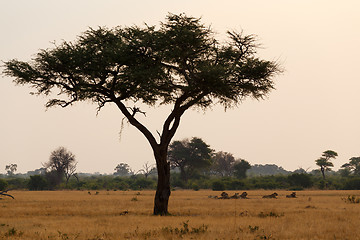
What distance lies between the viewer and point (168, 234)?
16.4m

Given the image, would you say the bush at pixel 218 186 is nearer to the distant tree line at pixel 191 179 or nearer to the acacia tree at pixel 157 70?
the distant tree line at pixel 191 179

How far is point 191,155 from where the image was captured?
320 ft

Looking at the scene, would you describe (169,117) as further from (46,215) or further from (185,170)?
(185,170)

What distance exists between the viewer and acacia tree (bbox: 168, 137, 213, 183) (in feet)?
319

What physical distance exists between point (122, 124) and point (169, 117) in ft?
11.8

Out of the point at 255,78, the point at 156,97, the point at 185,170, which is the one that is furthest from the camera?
the point at 185,170

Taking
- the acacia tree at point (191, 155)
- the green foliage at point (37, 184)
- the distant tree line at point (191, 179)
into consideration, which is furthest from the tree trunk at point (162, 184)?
the acacia tree at point (191, 155)

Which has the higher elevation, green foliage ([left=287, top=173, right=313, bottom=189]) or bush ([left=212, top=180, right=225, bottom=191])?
green foliage ([left=287, top=173, right=313, bottom=189])

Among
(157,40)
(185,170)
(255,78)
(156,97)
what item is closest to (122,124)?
(156,97)

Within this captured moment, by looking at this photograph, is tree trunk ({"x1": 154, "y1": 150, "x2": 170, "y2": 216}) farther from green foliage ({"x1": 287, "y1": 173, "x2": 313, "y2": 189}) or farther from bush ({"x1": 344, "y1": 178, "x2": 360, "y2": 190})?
green foliage ({"x1": 287, "y1": 173, "x2": 313, "y2": 189})

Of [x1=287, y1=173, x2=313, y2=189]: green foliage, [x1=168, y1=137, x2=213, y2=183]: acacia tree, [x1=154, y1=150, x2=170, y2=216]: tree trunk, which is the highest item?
[x1=168, y1=137, x2=213, y2=183]: acacia tree

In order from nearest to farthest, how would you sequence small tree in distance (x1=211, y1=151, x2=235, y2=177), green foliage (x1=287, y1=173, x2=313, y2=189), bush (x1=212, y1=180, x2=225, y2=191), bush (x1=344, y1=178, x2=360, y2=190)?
bush (x1=344, y1=178, x2=360, y2=190)
bush (x1=212, y1=180, x2=225, y2=191)
green foliage (x1=287, y1=173, x2=313, y2=189)
small tree in distance (x1=211, y1=151, x2=235, y2=177)

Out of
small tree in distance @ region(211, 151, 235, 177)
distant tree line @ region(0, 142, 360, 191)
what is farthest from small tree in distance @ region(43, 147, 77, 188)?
small tree in distance @ region(211, 151, 235, 177)

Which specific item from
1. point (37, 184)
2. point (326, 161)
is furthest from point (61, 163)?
point (326, 161)
